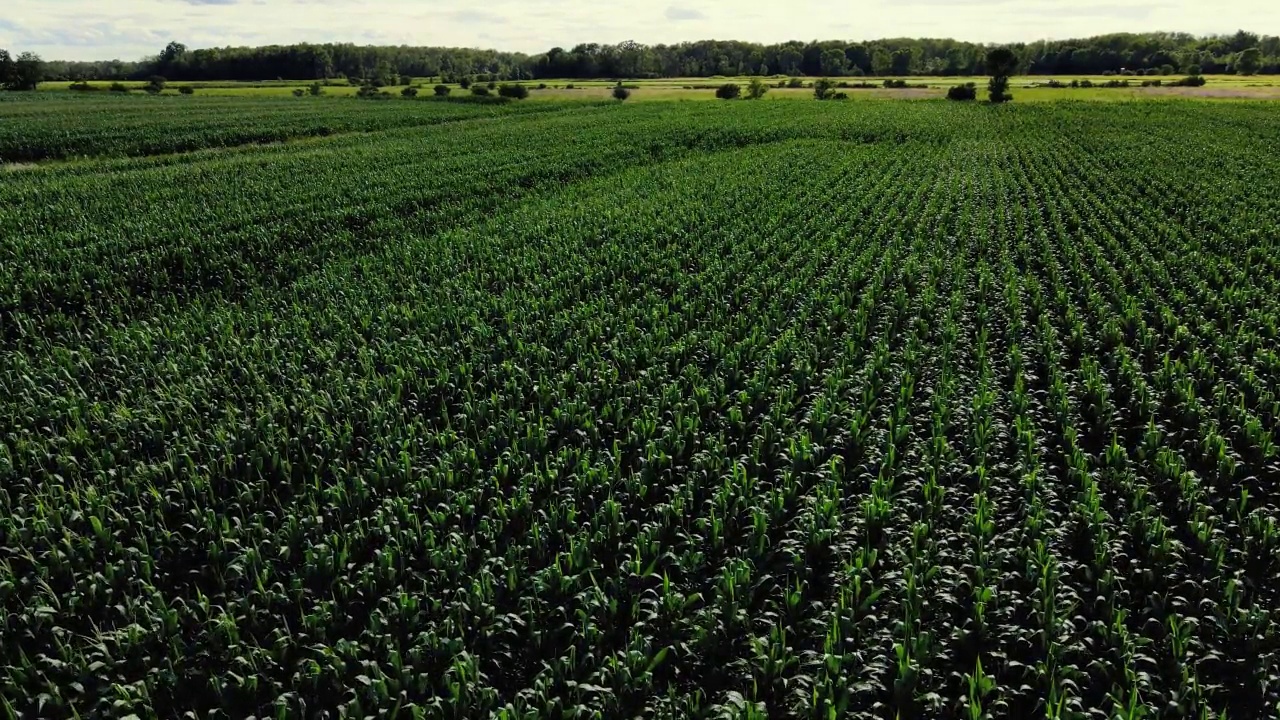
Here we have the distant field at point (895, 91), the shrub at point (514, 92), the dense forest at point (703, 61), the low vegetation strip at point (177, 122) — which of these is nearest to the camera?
the low vegetation strip at point (177, 122)

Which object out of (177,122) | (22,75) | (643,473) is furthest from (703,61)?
(643,473)

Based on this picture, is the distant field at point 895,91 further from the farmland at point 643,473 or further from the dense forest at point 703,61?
the farmland at point 643,473

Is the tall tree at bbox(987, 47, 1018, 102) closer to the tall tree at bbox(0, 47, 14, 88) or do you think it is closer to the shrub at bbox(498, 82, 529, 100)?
the shrub at bbox(498, 82, 529, 100)

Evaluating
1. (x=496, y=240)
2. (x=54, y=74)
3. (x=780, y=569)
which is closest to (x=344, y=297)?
(x=496, y=240)

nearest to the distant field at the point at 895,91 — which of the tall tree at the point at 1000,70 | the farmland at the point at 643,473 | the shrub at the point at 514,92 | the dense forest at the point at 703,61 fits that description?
the shrub at the point at 514,92

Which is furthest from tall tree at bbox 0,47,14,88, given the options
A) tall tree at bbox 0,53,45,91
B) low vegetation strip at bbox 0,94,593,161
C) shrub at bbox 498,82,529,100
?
shrub at bbox 498,82,529,100

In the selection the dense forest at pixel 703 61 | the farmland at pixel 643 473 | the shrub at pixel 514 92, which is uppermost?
the dense forest at pixel 703 61
